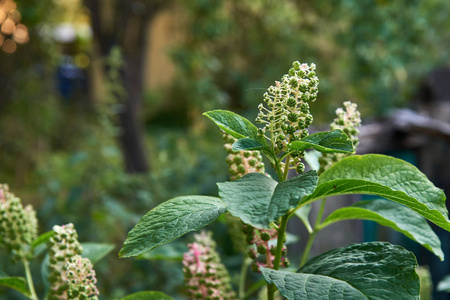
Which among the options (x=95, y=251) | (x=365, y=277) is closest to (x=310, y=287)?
(x=365, y=277)

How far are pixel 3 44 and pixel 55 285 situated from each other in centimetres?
367

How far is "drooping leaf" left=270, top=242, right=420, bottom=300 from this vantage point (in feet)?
1.58

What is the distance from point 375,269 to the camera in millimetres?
514

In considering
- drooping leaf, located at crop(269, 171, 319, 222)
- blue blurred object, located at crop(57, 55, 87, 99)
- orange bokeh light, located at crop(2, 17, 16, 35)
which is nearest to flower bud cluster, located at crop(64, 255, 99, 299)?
drooping leaf, located at crop(269, 171, 319, 222)

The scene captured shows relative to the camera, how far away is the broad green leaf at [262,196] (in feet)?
1.46

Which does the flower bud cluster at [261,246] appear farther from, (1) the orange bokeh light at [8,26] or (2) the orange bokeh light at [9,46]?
(2) the orange bokeh light at [9,46]

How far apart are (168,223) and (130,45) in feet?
12.2

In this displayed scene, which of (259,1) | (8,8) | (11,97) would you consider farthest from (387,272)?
(259,1)

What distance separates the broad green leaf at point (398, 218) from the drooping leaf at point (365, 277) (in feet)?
0.42

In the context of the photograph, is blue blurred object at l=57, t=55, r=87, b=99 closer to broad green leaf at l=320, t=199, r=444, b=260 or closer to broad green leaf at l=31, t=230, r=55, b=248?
broad green leaf at l=31, t=230, r=55, b=248

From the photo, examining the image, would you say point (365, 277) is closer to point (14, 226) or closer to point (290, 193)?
point (290, 193)

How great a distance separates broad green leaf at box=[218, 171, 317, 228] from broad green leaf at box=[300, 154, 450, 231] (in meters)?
0.05

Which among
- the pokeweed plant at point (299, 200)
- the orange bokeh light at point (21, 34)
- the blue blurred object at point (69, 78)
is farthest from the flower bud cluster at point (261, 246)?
the blue blurred object at point (69, 78)

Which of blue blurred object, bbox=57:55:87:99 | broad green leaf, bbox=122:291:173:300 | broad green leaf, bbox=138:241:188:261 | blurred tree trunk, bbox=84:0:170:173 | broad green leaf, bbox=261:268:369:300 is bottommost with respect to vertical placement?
broad green leaf, bbox=261:268:369:300
